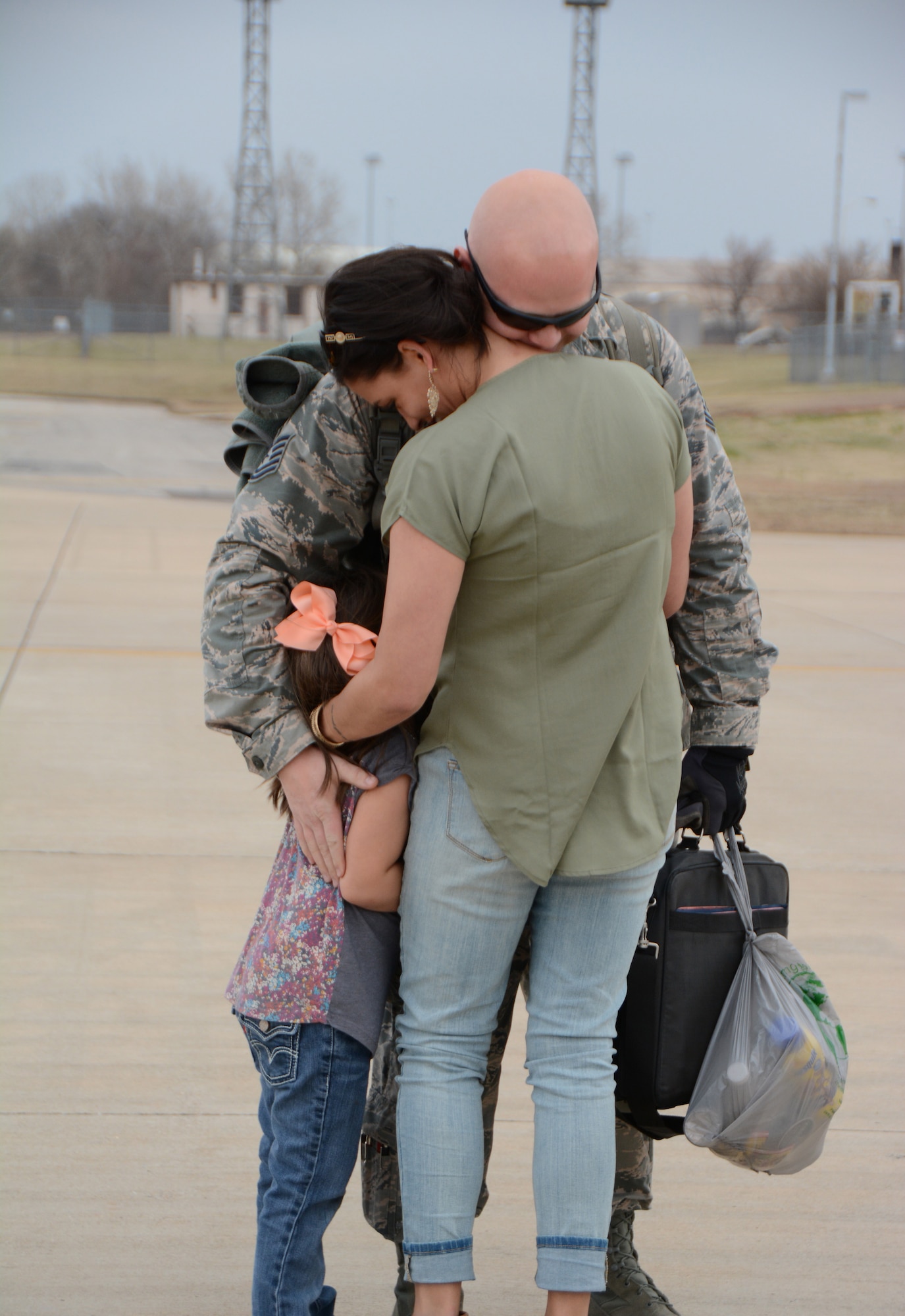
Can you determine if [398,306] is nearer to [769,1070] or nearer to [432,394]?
[432,394]

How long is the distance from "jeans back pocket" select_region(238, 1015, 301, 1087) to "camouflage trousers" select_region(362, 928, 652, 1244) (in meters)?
0.20

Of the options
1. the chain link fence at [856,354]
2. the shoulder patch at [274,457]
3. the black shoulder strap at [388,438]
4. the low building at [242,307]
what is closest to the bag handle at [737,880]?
the black shoulder strap at [388,438]

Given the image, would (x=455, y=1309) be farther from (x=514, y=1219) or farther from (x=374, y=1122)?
(x=514, y=1219)

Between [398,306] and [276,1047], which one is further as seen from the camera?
[276,1047]

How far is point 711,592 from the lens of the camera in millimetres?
1962

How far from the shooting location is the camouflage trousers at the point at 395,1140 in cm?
198

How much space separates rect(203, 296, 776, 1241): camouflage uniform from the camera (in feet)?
5.82

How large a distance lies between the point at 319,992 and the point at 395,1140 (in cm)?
41

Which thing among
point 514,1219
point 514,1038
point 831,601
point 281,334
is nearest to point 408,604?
point 514,1219

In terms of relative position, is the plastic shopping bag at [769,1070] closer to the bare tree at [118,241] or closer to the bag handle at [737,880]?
the bag handle at [737,880]

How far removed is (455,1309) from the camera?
5.64 ft

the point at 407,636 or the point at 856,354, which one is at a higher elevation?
the point at 856,354

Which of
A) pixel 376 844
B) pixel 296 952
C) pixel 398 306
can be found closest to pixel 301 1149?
pixel 296 952

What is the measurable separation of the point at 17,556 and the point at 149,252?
208 feet
